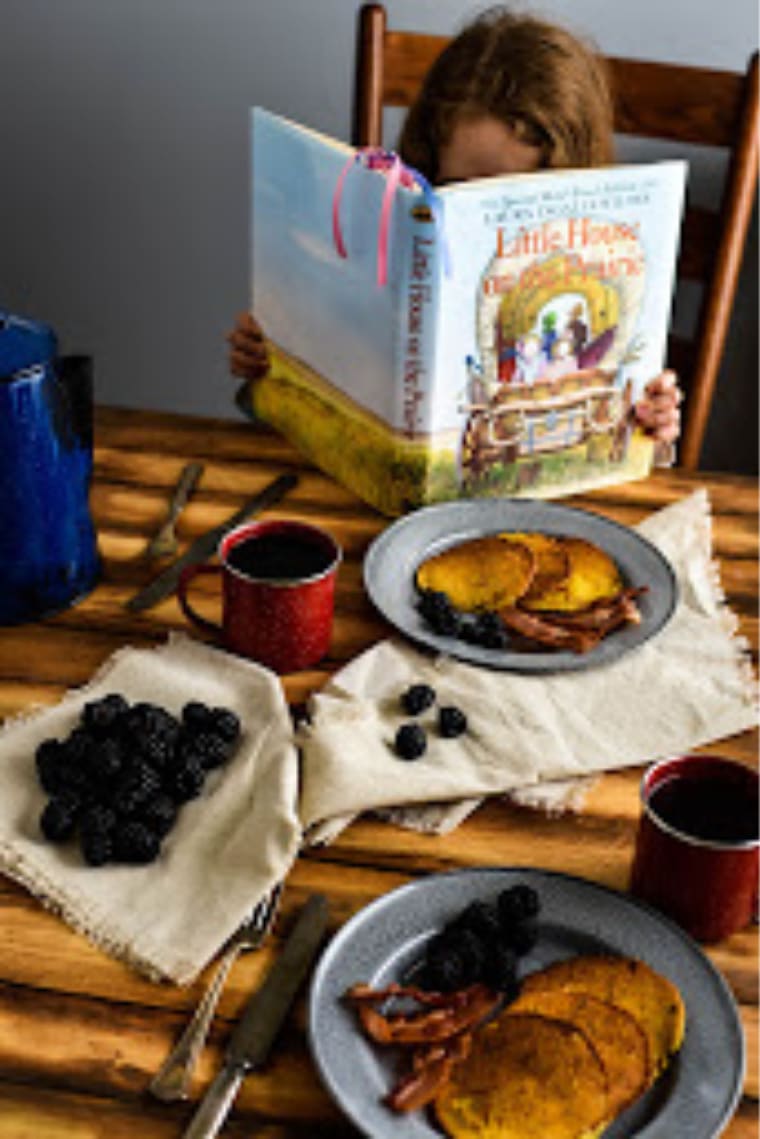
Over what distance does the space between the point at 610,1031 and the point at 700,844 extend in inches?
4.7

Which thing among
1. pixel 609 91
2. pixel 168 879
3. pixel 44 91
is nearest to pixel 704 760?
pixel 168 879

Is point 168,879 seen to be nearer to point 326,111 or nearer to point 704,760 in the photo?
point 704,760

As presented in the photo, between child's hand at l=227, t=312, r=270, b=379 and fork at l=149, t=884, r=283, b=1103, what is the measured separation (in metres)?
0.74

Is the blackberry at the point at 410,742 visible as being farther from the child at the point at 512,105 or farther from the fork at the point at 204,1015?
the child at the point at 512,105

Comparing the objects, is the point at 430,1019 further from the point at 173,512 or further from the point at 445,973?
the point at 173,512

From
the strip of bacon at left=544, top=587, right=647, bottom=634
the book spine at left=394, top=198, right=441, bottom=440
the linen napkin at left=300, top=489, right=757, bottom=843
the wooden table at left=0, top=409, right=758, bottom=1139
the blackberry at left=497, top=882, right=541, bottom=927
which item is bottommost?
the wooden table at left=0, top=409, right=758, bottom=1139

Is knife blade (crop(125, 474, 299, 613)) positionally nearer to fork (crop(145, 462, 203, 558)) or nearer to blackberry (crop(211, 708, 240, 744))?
fork (crop(145, 462, 203, 558))

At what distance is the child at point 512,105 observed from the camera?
151cm

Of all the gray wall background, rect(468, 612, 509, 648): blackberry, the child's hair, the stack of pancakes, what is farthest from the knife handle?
the gray wall background

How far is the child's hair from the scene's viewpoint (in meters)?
1.51

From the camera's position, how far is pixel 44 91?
2221 millimetres

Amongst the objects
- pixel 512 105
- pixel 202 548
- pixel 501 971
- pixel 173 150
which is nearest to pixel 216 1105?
pixel 501 971

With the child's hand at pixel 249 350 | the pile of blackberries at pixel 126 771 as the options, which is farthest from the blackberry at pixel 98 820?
the child's hand at pixel 249 350

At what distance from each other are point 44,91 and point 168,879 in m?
1.77
